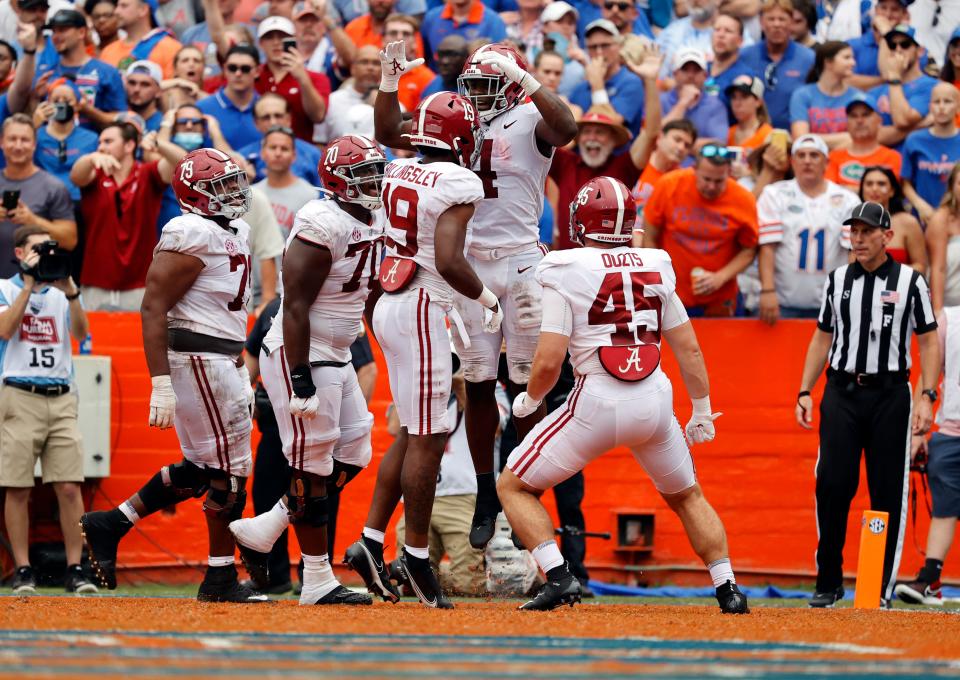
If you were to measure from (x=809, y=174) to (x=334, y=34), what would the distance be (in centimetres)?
469

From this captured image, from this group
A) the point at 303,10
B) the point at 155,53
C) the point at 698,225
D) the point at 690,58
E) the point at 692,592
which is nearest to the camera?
the point at 692,592

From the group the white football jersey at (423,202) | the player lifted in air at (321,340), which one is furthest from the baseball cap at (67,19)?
the white football jersey at (423,202)

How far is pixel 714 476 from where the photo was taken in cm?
1103

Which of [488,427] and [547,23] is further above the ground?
[547,23]

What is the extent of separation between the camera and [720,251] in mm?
11086

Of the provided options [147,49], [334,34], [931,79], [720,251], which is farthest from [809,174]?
[147,49]

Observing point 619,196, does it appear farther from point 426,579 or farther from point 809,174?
point 809,174

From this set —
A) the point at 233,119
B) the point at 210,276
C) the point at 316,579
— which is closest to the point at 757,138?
the point at 233,119

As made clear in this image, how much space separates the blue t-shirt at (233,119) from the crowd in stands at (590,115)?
0.02 meters

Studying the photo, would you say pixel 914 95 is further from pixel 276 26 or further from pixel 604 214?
pixel 604 214

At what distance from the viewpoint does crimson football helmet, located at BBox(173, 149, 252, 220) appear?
26.6 feet

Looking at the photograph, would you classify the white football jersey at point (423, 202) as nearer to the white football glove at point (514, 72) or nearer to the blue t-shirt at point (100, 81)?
the white football glove at point (514, 72)

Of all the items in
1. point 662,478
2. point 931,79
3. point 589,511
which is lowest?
point 589,511

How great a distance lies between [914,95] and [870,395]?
14.2ft
